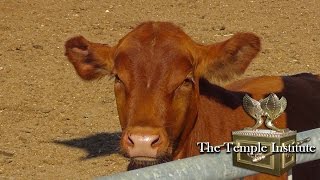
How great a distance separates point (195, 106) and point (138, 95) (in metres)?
0.53

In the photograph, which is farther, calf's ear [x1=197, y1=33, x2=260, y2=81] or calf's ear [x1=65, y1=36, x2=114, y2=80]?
calf's ear [x1=65, y1=36, x2=114, y2=80]

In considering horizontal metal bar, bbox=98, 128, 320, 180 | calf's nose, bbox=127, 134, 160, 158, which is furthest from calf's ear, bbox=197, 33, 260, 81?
horizontal metal bar, bbox=98, 128, 320, 180

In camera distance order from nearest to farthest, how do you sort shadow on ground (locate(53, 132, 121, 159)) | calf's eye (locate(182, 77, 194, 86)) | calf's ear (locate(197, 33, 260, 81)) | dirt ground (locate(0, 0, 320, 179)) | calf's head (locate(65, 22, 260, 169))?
calf's head (locate(65, 22, 260, 169)), calf's eye (locate(182, 77, 194, 86)), calf's ear (locate(197, 33, 260, 81)), dirt ground (locate(0, 0, 320, 179)), shadow on ground (locate(53, 132, 121, 159))

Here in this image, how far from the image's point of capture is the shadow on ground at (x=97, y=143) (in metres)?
8.28

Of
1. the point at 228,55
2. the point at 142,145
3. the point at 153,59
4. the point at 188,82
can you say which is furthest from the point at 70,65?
the point at 142,145

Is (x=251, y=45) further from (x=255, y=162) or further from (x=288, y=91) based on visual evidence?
(x=255, y=162)

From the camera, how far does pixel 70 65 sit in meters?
11.2

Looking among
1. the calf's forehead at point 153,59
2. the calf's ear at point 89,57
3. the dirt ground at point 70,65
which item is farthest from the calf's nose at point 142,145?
the dirt ground at point 70,65

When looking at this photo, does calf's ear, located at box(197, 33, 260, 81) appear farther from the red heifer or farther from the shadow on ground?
the shadow on ground

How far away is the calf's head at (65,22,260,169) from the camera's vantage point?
12.9ft

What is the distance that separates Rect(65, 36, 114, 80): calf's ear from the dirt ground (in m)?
2.67

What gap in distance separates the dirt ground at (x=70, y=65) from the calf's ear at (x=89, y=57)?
105 inches

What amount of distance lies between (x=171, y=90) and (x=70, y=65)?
7.15m

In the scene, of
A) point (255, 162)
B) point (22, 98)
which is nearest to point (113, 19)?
point (22, 98)
